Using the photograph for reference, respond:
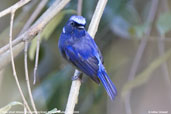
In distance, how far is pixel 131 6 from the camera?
15.0 ft

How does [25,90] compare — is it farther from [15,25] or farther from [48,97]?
[15,25]

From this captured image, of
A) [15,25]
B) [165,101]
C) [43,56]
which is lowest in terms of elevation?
[165,101]

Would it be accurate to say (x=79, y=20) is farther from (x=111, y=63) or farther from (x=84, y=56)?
(x=111, y=63)

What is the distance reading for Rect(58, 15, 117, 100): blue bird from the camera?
142 inches

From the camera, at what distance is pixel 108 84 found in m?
3.59

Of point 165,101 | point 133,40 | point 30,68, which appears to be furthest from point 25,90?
point 165,101

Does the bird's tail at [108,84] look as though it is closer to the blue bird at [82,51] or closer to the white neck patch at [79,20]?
the blue bird at [82,51]

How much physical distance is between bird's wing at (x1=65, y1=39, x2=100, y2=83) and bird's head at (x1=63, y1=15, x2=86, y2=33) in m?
0.17

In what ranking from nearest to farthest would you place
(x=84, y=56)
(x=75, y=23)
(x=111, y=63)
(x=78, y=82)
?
(x=78, y=82), (x=75, y=23), (x=84, y=56), (x=111, y=63)

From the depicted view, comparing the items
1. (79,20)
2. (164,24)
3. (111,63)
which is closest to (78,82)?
(79,20)

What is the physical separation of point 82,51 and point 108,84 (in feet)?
1.65

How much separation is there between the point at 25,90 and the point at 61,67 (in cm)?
56

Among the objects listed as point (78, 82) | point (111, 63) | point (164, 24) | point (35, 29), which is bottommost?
point (78, 82)

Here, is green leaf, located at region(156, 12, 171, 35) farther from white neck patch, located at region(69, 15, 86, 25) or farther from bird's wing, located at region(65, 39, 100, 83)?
white neck patch, located at region(69, 15, 86, 25)
